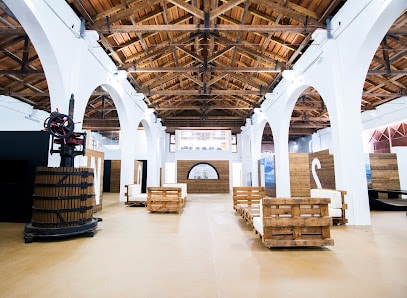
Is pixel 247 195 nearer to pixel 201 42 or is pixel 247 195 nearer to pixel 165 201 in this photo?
pixel 165 201

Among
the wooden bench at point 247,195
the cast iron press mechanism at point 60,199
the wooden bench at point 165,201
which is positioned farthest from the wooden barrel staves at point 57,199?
the wooden bench at point 247,195

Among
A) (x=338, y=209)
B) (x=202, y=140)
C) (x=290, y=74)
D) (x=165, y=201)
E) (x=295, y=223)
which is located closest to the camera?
(x=295, y=223)

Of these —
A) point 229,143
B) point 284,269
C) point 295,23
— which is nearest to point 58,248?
point 284,269

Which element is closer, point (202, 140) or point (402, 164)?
point (402, 164)

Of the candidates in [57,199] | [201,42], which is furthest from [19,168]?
[201,42]

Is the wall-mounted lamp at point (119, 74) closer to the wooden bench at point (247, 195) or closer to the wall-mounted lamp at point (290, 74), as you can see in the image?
the wooden bench at point (247, 195)

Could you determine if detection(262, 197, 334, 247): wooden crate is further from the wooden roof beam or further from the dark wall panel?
the dark wall panel

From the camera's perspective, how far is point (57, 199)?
358 centimetres

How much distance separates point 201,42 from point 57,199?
766cm

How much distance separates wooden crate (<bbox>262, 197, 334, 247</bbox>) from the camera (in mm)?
3176

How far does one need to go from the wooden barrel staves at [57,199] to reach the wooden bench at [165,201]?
2781 millimetres

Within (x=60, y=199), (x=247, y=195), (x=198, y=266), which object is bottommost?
(x=198, y=266)

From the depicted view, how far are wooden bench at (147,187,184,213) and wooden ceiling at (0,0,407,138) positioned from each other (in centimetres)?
421

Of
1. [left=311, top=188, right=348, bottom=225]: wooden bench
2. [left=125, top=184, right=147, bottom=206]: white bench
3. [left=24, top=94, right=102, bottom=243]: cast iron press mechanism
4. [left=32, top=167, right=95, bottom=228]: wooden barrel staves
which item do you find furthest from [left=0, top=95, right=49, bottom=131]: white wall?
[left=311, top=188, right=348, bottom=225]: wooden bench
